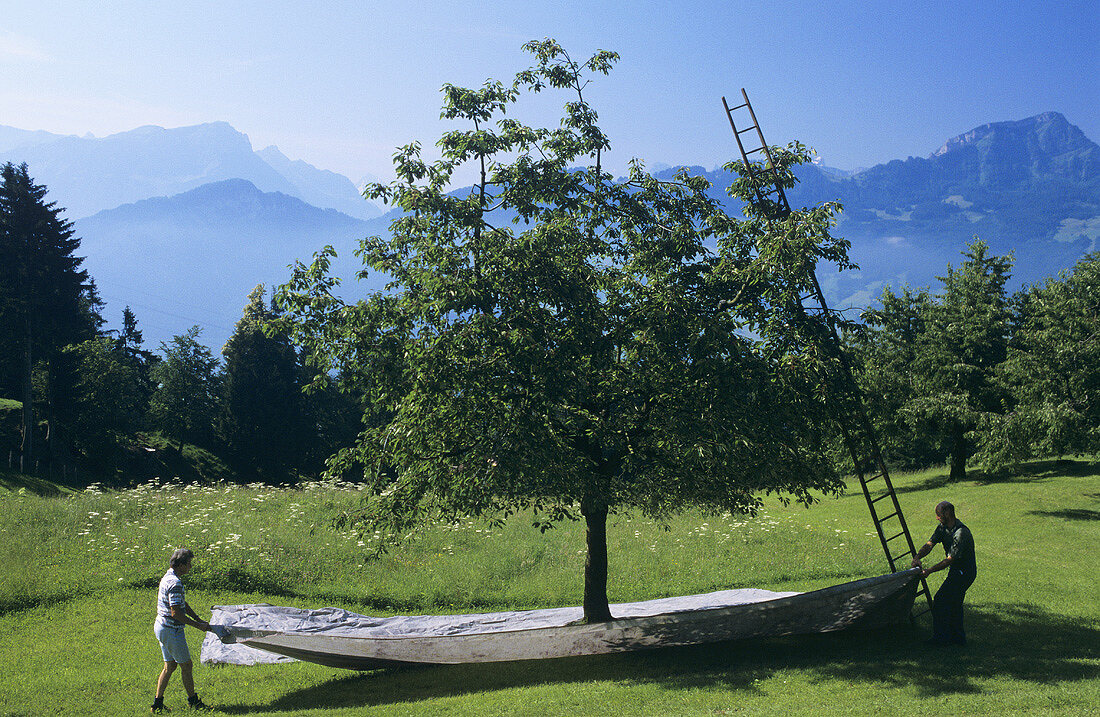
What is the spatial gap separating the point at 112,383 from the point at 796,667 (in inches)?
2296

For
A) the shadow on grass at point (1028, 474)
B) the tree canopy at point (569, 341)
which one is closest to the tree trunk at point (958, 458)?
the shadow on grass at point (1028, 474)

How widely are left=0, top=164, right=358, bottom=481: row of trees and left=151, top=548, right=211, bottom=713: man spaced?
2289cm

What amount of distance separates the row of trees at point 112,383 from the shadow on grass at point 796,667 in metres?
23.6

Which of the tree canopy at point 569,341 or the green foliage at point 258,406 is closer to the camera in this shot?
the tree canopy at point 569,341

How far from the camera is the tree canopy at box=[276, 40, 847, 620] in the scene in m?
11.8

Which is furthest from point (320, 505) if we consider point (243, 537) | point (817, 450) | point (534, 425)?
point (817, 450)

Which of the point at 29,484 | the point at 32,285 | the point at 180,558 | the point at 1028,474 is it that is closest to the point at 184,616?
the point at 180,558

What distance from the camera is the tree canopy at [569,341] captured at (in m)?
11.8

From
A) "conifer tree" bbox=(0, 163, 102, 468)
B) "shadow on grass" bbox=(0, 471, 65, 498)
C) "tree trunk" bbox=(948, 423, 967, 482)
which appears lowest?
"tree trunk" bbox=(948, 423, 967, 482)

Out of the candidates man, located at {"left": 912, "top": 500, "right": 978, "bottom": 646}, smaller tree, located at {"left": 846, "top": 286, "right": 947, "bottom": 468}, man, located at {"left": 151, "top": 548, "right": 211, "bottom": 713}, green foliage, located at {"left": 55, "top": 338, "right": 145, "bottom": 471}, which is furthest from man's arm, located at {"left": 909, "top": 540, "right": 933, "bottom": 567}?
green foliage, located at {"left": 55, "top": 338, "right": 145, "bottom": 471}

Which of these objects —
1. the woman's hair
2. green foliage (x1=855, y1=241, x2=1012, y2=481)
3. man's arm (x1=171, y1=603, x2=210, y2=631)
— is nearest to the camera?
man's arm (x1=171, y1=603, x2=210, y2=631)

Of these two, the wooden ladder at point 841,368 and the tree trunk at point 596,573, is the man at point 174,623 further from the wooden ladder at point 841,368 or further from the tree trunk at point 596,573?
the wooden ladder at point 841,368

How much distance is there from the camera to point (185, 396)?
67438 millimetres

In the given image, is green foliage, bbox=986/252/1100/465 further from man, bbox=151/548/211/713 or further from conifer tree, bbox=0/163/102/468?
conifer tree, bbox=0/163/102/468
